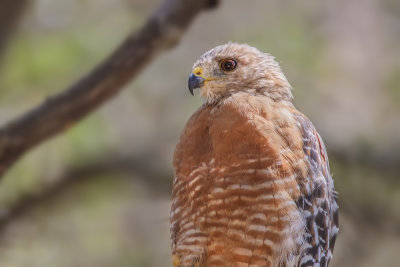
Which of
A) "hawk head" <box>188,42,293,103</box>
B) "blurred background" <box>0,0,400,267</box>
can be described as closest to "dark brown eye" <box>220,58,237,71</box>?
"hawk head" <box>188,42,293,103</box>

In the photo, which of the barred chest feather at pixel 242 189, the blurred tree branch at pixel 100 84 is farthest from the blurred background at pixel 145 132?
the barred chest feather at pixel 242 189

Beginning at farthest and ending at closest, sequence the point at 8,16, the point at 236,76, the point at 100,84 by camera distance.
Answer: the point at 8,16 → the point at 100,84 → the point at 236,76

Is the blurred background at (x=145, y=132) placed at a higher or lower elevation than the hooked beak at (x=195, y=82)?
higher

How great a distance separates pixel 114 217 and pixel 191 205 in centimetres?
621

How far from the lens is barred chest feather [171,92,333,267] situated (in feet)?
16.5

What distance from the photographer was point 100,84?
20.3 ft

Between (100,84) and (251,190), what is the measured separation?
1.79 metres

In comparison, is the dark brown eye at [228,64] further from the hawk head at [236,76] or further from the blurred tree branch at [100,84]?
the blurred tree branch at [100,84]

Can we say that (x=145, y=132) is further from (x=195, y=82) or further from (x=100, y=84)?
(x=195, y=82)

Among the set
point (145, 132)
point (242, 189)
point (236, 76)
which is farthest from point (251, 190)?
point (145, 132)

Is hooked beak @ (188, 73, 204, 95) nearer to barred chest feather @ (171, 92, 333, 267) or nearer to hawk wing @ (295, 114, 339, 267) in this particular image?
barred chest feather @ (171, 92, 333, 267)

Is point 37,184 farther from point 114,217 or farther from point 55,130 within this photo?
point 55,130

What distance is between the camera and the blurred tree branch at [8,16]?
7613 millimetres

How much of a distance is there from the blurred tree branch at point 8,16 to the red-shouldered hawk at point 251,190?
301 centimetres
